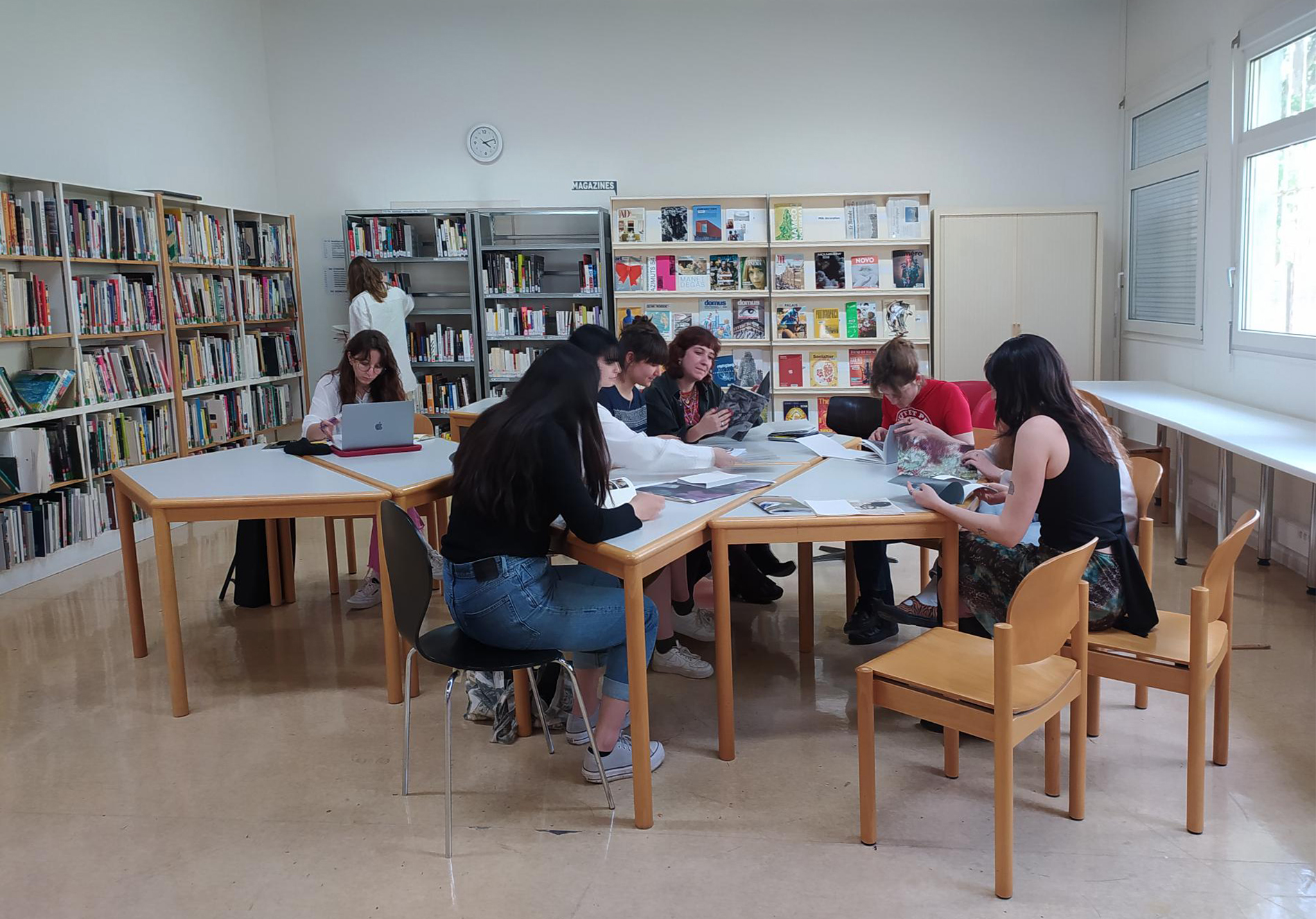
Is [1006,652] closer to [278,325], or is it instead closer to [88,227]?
[88,227]

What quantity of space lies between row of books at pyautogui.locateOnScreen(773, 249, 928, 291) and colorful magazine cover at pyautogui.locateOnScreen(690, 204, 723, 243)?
17.7 inches

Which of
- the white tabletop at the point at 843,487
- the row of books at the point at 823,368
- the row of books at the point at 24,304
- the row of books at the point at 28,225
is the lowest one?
the white tabletop at the point at 843,487

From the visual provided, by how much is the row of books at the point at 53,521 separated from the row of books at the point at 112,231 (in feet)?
4.14

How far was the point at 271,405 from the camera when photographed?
7.04m

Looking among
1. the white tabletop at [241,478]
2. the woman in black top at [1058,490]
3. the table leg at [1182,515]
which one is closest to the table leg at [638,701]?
the woman in black top at [1058,490]

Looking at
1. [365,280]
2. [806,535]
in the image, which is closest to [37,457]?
[365,280]

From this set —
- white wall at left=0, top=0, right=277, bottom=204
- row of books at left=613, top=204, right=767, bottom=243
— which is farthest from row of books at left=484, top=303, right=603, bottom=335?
white wall at left=0, top=0, right=277, bottom=204

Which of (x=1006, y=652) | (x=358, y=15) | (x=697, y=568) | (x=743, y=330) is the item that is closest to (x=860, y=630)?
(x=697, y=568)

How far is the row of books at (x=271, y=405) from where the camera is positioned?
22.6 feet

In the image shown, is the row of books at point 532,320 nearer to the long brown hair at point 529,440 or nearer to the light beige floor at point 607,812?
the light beige floor at point 607,812

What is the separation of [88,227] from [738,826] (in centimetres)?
478

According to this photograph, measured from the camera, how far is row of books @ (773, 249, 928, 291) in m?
6.98

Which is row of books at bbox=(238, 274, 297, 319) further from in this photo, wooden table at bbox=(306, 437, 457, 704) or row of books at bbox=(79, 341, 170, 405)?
wooden table at bbox=(306, 437, 457, 704)

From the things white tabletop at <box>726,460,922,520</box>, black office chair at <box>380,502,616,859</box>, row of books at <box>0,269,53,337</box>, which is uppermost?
row of books at <box>0,269,53,337</box>
